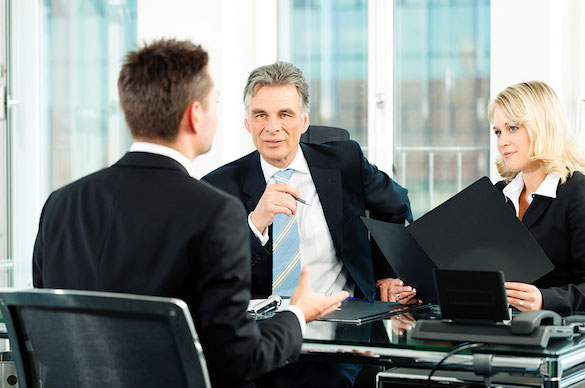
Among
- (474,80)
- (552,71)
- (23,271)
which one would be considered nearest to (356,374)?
(552,71)

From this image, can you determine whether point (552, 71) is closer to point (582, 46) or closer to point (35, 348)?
point (582, 46)

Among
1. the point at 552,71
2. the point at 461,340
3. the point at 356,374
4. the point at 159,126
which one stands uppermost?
the point at 552,71

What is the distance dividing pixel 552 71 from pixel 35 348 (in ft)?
8.37

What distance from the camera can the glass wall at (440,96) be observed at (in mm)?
3834

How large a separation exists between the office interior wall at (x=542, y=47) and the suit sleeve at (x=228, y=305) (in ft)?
7.48

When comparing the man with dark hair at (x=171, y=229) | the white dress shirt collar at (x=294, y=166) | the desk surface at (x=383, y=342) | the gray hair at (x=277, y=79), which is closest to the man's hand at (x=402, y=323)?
the desk surface at (x=383, y=342)

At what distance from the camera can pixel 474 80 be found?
3857mm

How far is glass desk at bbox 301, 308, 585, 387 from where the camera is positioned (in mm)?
1631

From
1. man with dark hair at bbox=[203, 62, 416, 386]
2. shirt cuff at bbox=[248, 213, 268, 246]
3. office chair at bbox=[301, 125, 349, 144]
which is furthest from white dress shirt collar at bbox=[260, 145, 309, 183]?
shirt cuff at bbox=[248, 213, 268, 246]

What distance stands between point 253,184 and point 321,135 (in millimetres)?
424

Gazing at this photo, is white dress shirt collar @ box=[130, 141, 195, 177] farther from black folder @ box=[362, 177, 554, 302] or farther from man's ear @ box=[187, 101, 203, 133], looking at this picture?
black folder @ box=[362, 177, 554, 302]

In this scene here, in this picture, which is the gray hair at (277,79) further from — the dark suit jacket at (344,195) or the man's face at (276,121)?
the dark suit jacket at (344,195)

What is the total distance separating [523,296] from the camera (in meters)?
2.11

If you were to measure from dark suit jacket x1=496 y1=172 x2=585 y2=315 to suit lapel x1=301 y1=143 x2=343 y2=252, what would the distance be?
575mm
